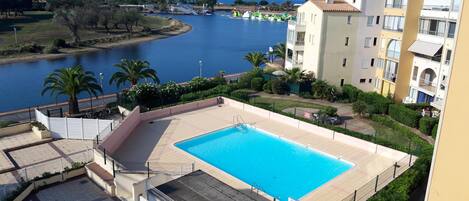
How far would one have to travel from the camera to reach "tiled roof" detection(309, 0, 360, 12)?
40.2 meters

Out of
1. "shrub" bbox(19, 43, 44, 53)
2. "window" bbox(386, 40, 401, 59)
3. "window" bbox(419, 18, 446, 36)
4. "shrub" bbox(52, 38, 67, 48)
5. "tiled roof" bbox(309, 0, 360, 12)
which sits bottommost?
"shrub" bbox(19, 43, 44, 53)

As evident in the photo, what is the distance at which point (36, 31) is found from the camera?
8800 cm

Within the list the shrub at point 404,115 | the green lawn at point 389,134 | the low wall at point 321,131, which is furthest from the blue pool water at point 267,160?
the shrub at point 404,115

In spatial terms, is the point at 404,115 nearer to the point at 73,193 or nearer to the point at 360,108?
the point at 360,108

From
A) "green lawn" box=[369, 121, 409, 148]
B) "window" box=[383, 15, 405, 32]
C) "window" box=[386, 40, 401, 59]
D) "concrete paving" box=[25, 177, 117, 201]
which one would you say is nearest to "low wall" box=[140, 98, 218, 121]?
"concrete paving" box=[25, 177, 117, 201]

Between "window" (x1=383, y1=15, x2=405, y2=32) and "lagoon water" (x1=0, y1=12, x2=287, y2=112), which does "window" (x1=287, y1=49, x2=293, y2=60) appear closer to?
"window" (x1=383, y1=15, x2=405, y2=32)

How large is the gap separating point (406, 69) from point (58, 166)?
30756 mm

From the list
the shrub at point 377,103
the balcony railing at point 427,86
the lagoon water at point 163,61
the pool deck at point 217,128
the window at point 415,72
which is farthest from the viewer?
the lagoon water at point 163,61

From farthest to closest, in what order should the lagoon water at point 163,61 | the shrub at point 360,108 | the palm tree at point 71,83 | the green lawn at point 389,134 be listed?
1. the lagoon water at point 163,61
2. the shrub at point 360,108
3. the palm tree at point 71,83
4. the green lawn at point 389,134

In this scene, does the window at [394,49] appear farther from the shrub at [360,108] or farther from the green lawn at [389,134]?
the green lawn at [389,134]

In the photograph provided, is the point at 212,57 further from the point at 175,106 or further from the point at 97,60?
the point at 175,106

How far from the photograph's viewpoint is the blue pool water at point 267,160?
22.7 m

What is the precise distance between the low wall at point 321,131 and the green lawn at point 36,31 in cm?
5692

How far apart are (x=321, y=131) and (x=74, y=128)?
18.0 metres
